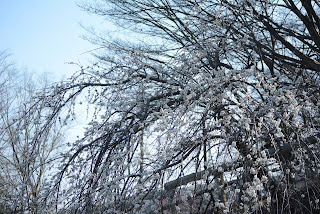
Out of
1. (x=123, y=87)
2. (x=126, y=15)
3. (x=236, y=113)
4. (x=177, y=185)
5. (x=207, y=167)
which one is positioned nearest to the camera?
(x=177, y=185)

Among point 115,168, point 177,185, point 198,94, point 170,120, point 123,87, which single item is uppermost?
point 123,87

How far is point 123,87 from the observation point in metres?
2.60

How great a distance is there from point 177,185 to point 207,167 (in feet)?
0.77

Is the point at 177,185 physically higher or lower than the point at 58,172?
lower

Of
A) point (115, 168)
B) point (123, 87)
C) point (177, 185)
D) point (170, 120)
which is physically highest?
point (123, 87)

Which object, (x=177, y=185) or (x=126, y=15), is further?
(x=126, y=15)

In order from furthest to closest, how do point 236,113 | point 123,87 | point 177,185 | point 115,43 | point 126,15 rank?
point 115,43 → point 126,15 → point 123,87 → point 236,113 → point 177,185

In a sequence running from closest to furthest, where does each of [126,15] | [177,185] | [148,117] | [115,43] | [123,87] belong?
[177,185] → [148,117] → [123,87] → [126,15] → [115,43]

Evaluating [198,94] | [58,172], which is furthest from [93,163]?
[198,94]

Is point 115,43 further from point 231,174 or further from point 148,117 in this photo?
point 231,174

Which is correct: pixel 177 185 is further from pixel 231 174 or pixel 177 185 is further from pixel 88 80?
pixel 88 80

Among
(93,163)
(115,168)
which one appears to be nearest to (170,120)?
(115,168)

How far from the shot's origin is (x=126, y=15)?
16.6 ft

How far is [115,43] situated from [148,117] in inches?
136
